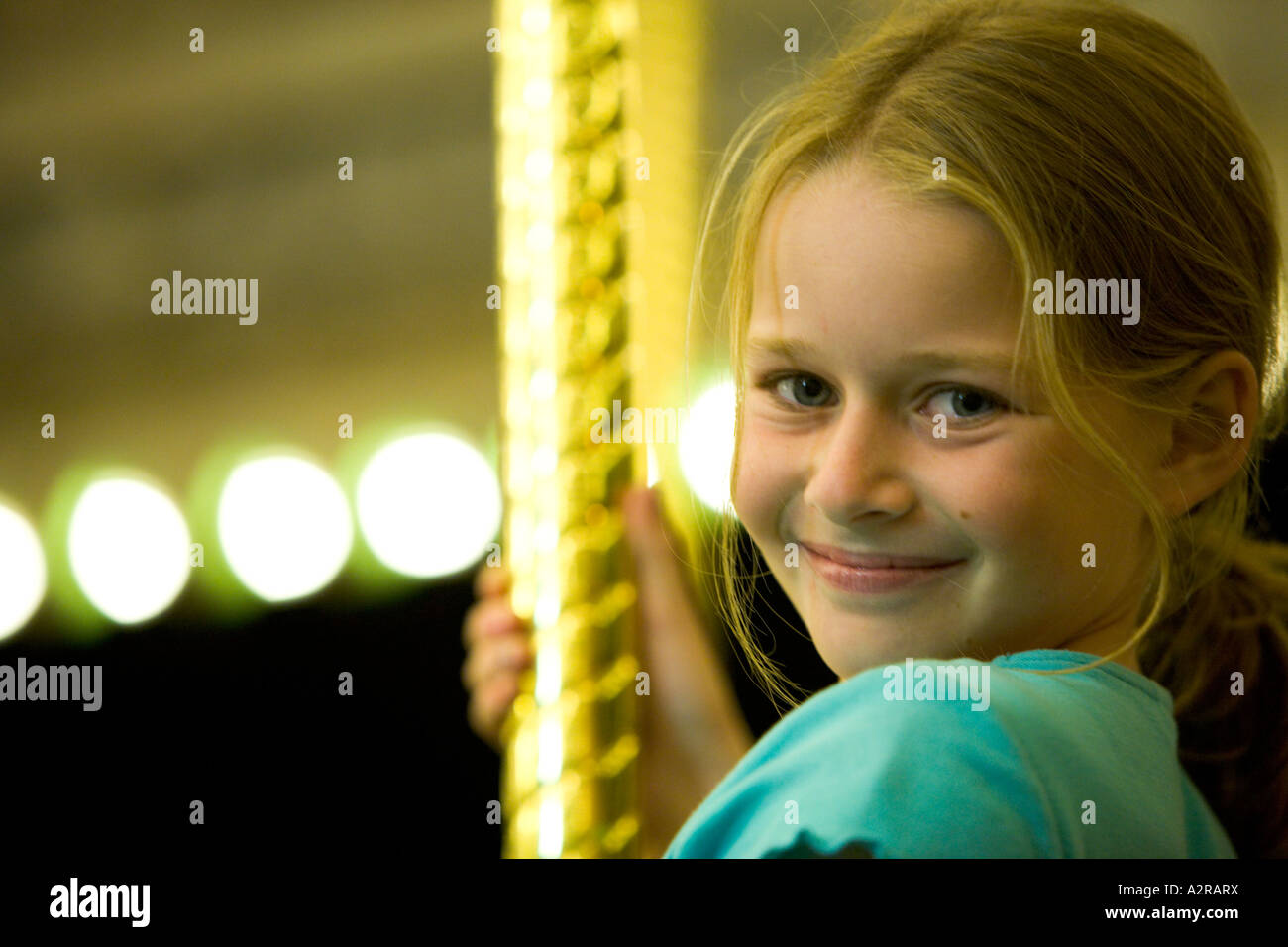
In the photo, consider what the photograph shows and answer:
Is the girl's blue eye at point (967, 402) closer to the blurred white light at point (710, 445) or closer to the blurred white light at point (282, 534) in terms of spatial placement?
the blurred white light at point (710, 445)

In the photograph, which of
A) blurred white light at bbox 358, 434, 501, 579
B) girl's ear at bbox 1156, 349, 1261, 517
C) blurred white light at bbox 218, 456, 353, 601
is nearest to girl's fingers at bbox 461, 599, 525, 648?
girl's ear at bbox 1156, 349, 1261, 517

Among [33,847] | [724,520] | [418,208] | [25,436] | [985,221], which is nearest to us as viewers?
[985,221]

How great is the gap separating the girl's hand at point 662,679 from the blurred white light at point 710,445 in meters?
0.03

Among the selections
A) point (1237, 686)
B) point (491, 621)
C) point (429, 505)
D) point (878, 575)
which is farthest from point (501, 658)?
point (429, 505)

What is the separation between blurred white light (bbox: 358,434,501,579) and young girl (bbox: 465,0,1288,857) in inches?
26.1

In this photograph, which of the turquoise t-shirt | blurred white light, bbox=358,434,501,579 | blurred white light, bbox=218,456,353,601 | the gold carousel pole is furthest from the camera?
blurred white light, bbox=218,456,353,601

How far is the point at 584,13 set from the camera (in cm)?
41

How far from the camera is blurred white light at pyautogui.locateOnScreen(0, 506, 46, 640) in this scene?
3.62 feet

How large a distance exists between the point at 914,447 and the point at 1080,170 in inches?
3.6

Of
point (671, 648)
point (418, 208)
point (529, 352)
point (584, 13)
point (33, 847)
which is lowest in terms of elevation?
point (33, 847)

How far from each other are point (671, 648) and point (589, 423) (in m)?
0.10

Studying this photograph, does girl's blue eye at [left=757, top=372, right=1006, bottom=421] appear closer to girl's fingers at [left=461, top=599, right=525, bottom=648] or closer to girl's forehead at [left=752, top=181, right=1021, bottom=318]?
girl's forehead at [left=752, top=181, right=1021, bottom=318]
